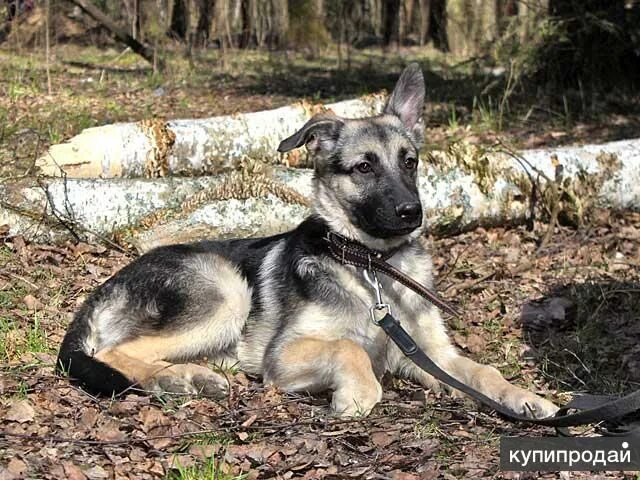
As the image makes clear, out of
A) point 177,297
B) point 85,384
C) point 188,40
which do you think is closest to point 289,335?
point 177,297

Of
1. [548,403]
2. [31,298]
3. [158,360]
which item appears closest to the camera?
[548,403]

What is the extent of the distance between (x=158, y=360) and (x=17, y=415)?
3.32 ft

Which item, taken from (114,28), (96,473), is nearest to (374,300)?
(96,473)

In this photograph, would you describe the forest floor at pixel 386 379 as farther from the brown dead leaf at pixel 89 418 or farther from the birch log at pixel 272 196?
the birch log at pixel 272 196

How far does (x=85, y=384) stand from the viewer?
14.6ft

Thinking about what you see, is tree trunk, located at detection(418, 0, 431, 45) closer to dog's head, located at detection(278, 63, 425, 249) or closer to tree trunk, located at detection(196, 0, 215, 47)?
tree trunk, located at detection(196, 0, 215, 47)

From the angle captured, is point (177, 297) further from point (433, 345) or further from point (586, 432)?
point (586, 432)

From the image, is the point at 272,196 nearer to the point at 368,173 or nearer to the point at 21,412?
the point at 368,173

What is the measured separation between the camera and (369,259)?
4.98 meters

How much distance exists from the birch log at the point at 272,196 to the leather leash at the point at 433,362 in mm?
2042

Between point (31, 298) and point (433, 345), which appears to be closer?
point (433, 345)

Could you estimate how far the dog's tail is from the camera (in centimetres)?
439

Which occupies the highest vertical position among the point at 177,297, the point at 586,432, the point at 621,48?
the point at 621,48

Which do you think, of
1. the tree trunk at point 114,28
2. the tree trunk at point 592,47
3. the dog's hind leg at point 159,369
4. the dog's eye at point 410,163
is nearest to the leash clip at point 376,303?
the dog's eye at point 410,163
